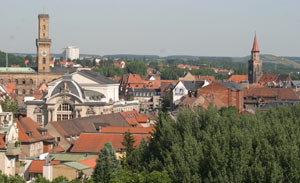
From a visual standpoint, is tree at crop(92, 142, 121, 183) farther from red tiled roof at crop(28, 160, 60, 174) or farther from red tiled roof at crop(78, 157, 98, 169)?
red tiled roof at crop(28, 160, 60, 174)

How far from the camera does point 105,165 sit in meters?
56.4

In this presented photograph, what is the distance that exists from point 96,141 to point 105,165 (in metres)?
16.2

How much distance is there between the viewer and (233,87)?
128 metres

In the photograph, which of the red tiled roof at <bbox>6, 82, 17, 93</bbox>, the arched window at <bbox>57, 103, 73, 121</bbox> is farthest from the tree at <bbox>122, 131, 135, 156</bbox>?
the red tiled roof at <bbox>6, 82, 17, 93</bbox>

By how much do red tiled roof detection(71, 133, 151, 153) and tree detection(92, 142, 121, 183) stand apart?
35.8ft

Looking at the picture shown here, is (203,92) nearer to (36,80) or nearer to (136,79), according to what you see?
(36,80)

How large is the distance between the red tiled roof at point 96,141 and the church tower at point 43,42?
84210 mm

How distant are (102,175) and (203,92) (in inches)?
2785

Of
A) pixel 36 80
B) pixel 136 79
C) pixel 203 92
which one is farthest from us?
pixel 136 79

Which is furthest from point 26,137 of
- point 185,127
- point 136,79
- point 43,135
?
point 136,79

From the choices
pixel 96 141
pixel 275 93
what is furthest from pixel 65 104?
pixel 275 93

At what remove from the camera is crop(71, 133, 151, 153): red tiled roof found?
71.1 meters

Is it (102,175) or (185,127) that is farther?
(185,127)

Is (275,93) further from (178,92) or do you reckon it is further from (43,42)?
(43,42)
